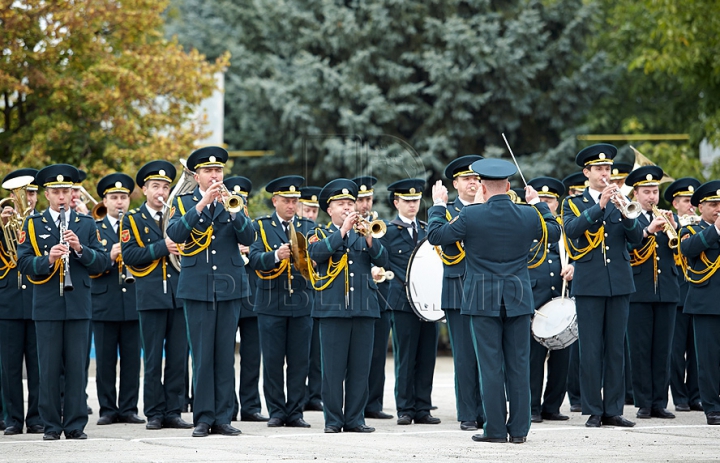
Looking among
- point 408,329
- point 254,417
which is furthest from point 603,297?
point 254,417

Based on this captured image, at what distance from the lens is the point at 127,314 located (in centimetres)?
1233

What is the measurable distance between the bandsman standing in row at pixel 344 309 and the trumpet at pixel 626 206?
2.25 meters

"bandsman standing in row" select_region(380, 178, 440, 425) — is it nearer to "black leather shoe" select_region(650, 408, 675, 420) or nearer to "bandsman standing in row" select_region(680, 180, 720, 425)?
"black leather shoe" select_region(650, 408, 675, 420)

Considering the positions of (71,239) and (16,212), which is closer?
(71,239)

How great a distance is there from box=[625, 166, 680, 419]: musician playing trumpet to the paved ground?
54 centimetres

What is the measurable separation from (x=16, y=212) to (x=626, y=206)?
229 inches

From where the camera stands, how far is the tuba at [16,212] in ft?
36.3

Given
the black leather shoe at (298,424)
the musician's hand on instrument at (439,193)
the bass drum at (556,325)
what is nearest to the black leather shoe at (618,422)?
the bass drum at (556,325)

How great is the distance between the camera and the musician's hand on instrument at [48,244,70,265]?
→ 10180 mm

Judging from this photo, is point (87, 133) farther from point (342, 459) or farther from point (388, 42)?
point (342, 459)

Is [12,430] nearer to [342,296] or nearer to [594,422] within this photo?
[342,296]

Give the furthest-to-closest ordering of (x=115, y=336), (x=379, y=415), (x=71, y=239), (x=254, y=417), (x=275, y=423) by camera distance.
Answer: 1. (x=379, y=415)
2. (x=115, y=336)
3. (x=254, y=417)
4. (x=275, y=423)
5. (x=71, y=239)

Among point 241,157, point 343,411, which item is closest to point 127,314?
point 343,411

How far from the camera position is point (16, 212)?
36.9 feet
